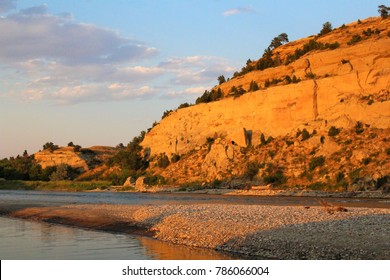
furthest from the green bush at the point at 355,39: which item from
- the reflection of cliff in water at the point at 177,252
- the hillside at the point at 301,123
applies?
the reflection of cliff in water at the point at 177,252

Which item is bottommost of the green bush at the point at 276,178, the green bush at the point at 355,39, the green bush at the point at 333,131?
the green bush at the point at 276,178

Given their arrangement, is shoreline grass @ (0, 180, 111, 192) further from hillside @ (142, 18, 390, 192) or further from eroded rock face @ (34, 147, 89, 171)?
hillside @ (142, 18, 390, 192)

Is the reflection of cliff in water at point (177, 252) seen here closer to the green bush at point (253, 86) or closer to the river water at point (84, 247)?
the river water at point (84, 247)

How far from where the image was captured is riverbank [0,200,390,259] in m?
17.6

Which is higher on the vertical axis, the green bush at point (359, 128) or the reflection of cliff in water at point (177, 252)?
the green bush at point (359, 128)

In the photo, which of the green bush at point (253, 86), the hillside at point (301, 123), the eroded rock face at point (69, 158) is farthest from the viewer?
the eroded rock face at point (69, 158)

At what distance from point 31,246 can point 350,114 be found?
4650cm

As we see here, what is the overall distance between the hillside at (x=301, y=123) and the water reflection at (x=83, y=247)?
32.6 meters

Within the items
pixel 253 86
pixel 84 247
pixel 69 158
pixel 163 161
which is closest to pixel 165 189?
pixel 163 161

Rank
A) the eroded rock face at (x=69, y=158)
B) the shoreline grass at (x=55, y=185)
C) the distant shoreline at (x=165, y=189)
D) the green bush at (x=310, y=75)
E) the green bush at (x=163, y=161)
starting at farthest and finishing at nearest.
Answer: the eroded rock face at (x=69, y=158), the shoreline grass at (x=55, y=185), the green bush at (x=163, y=161), the green bush at (x=310, y=75), the distant shoreline at (x=165, y=189)

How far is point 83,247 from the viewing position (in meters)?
21.6

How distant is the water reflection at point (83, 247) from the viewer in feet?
63.2
